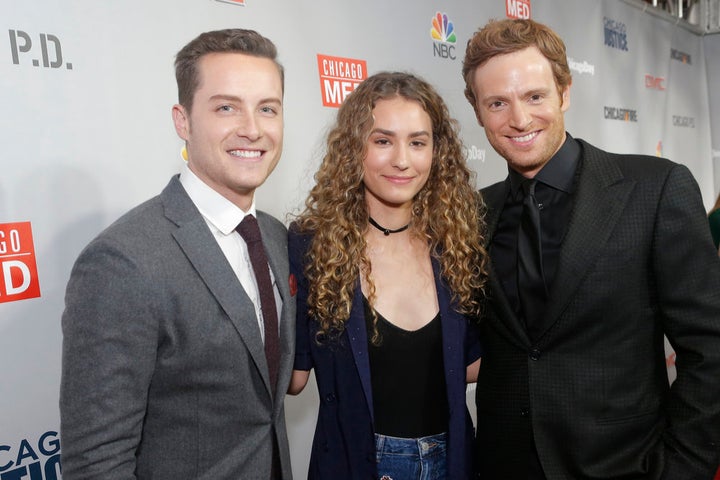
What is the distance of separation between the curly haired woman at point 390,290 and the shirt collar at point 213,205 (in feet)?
1.39

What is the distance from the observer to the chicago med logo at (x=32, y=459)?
6.46 feet

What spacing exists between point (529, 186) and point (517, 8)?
2.96 m

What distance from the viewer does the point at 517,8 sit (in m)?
4.37

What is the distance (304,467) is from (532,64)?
221 centimetres

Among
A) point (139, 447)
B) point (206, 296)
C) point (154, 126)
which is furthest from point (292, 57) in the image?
point (139, 447)

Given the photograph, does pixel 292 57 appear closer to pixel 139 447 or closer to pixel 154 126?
pixel 154 126

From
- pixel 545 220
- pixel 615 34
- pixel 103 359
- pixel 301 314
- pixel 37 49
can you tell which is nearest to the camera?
pixel 103 359

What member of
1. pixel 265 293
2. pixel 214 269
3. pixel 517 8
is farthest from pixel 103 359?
pixel 517 8

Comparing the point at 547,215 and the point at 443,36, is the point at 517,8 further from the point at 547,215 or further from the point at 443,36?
the point at 547,215

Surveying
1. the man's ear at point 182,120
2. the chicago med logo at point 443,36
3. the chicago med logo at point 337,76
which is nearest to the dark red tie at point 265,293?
the man's ear at point 182,120

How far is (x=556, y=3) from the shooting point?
4719 mm

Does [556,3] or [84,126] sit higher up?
[556,3]

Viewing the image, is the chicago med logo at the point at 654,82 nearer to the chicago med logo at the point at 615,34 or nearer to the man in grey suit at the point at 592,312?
the chicago med logo at the point at 615,34

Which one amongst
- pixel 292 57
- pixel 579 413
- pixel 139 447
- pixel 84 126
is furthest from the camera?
pixel 292 57
